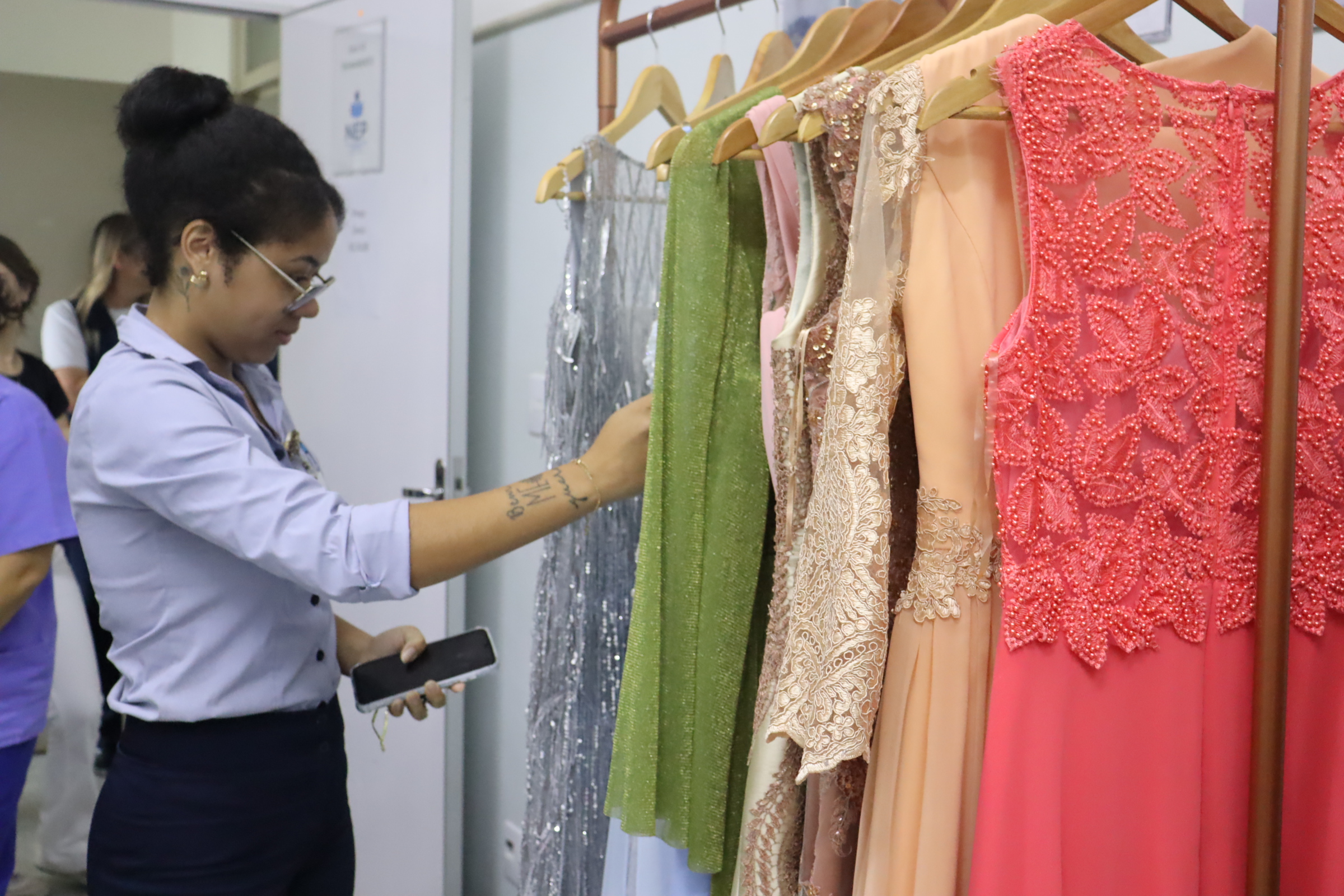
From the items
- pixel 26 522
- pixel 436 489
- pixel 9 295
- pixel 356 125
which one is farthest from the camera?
pixel 356 125

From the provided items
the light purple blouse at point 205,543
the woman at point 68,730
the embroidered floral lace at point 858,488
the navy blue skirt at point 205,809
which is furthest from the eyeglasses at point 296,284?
the woman at point 68,730

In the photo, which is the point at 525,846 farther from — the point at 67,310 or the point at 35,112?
the point at 35,112

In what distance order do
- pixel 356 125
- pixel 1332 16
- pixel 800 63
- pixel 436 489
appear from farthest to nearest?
1. pixel 356 125
2. pixel 436 489
3. pixel 800 63
4. pixel 1332 16

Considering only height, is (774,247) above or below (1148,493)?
above

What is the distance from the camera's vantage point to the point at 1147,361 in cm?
81

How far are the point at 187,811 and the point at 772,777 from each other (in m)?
0.73

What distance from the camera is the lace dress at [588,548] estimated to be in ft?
4.37

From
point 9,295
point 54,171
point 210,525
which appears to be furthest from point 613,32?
point 54,171

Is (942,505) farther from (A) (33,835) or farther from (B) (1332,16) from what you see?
(A) (33,835)

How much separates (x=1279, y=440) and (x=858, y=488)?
0.27 metres

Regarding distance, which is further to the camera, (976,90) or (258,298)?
(258,298)

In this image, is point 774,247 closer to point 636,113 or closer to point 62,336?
point 636,113

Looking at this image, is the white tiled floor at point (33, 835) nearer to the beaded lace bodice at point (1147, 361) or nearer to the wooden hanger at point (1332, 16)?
the beaded lace bodice at point (1147, 361)

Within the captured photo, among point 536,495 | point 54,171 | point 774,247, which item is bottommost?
point 536,495
